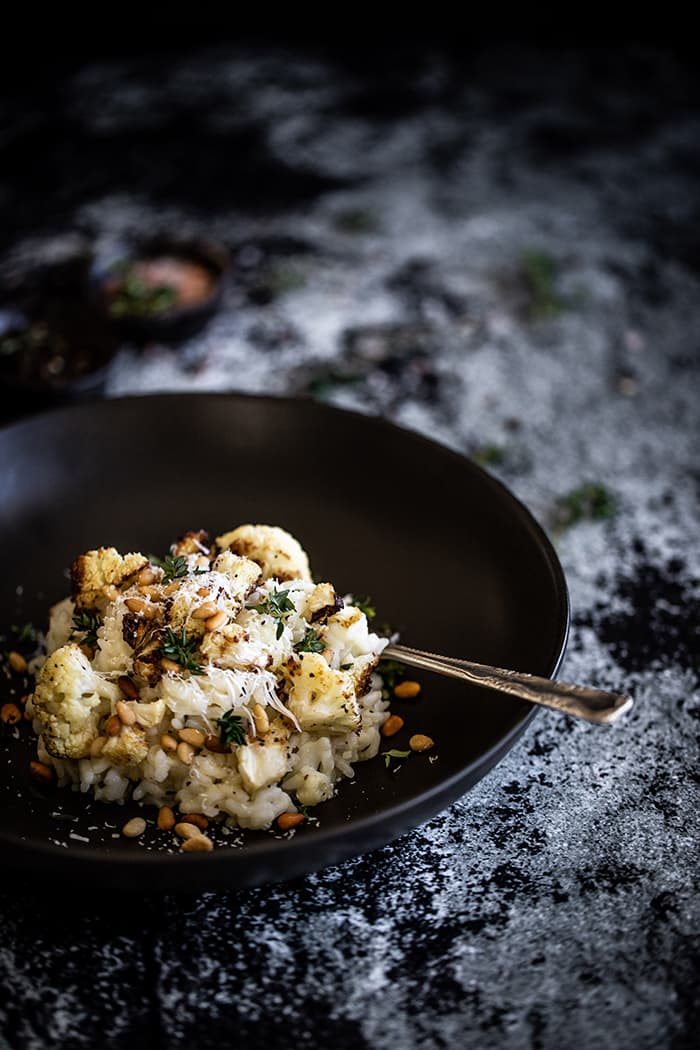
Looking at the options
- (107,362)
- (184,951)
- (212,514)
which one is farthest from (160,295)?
(184,951)

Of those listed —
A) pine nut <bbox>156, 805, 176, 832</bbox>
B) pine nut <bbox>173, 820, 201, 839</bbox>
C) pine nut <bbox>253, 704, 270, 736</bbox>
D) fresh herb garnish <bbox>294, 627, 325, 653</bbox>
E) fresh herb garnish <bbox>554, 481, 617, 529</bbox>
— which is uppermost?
fresh herb garnish <bbox>294, 627, 325, 653</bbox>

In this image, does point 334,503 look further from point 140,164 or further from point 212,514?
point 140,164

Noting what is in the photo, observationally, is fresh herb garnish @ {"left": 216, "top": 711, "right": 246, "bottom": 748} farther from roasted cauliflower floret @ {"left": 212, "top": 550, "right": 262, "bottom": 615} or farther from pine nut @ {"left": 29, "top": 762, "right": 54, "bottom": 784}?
pine nut @ {"left": 29, "top": 762, "right": 54, "bottom": 784}

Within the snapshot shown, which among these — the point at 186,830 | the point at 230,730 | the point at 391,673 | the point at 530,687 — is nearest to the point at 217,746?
the point at 230,730

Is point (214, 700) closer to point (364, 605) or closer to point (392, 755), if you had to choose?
point (392, 755)

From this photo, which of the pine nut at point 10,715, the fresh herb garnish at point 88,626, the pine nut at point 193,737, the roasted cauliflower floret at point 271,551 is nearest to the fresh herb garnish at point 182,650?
the pine nut at point 193,737

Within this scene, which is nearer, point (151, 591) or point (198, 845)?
point (198, 845)

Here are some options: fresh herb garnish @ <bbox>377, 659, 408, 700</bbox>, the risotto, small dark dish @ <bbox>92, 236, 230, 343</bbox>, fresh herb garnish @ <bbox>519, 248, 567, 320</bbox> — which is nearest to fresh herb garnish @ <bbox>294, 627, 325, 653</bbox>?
the risotto
